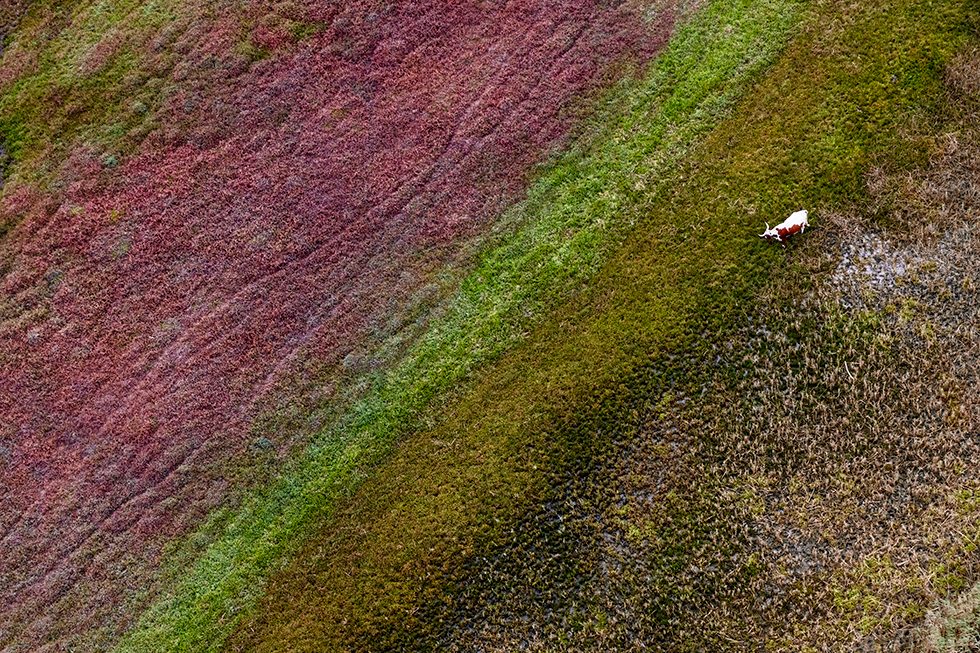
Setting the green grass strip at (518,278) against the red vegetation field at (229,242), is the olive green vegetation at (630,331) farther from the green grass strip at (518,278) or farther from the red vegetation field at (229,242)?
the red vegetation field at (229,242)

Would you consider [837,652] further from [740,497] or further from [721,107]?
[721,107]

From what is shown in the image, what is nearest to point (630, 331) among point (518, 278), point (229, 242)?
point (518, 278)

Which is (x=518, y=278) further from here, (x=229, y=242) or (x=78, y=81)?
(x=78, y=81)

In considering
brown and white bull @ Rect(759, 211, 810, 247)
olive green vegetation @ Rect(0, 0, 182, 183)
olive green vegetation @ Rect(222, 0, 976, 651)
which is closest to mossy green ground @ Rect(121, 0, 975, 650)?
olive green vegetation @ Rect(222, 0, 976, 651)

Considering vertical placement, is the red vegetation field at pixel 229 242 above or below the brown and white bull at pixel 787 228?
above

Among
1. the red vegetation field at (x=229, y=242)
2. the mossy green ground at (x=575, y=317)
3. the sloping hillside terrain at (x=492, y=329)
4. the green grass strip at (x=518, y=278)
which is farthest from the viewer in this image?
the red vegetation field at (x=229, y=242)

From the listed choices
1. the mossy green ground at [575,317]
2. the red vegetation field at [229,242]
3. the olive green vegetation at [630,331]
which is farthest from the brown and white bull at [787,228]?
the red vegetation field at [229,242]
